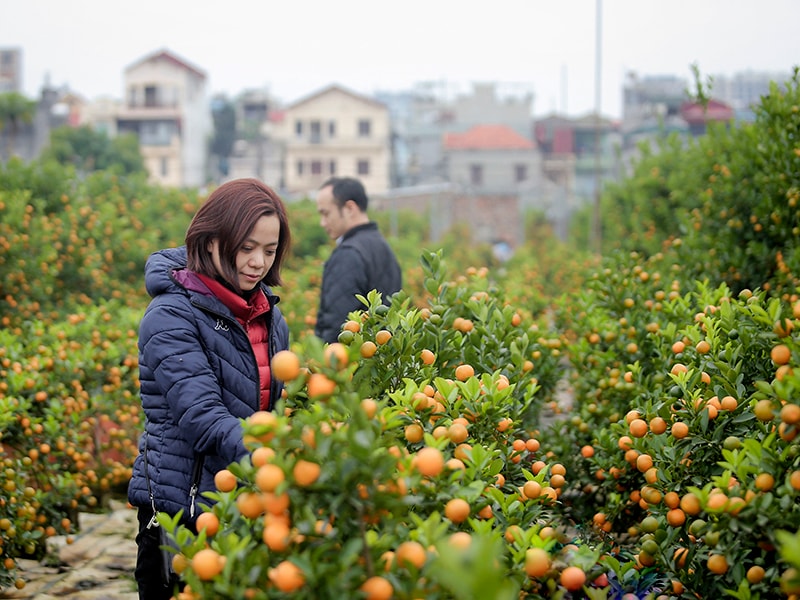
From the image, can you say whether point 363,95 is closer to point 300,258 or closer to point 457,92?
point 457,92

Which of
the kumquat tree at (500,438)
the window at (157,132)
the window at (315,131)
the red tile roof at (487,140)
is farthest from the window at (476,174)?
the kumquat tree at (500,438)

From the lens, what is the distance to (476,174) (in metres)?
45.8

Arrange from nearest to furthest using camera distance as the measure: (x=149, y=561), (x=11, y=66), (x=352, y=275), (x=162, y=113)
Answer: (x=149, y=561) < (x=352, y=275) < (x=162, y=113) < (x=11, y=66)

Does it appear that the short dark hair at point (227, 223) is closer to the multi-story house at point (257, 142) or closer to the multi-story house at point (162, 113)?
the multi-story house at point (257, 142)

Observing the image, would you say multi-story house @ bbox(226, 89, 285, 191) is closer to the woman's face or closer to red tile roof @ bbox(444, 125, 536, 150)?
red tile roof @ bbox(444, 125, 536, 150)

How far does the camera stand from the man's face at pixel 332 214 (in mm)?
4898

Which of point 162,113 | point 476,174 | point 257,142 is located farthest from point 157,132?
point 476,174

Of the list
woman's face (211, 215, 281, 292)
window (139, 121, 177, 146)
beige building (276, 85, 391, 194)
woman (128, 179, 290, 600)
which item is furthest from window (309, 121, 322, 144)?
woman's face (211, 215, 281, 292)

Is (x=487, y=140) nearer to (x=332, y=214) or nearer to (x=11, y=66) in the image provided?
(x=11, y=66)

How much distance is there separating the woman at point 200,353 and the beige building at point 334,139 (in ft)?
141

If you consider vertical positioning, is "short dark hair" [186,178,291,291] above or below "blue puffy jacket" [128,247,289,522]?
above

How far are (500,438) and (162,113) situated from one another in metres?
47.8

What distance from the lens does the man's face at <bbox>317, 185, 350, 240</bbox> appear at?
193 inches

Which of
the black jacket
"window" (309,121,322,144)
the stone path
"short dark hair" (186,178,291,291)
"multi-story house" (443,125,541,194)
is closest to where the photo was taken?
"short dark hair" (186,178,291,291)
